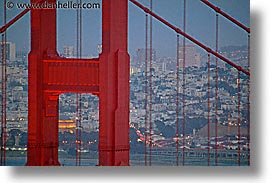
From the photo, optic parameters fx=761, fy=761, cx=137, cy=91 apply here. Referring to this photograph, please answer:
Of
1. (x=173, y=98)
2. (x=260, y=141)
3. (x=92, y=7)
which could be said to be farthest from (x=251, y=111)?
(x=92, y=7)

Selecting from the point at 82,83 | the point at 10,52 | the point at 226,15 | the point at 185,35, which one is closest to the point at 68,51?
the point at 82,83

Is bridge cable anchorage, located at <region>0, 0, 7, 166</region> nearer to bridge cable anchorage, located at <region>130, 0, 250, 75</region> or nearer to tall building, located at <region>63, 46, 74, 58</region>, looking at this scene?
tall building, located at <region>63, 46, 74, 58</region>

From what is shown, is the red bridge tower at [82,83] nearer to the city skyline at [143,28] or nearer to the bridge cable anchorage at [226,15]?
the city skyline at [143,28]

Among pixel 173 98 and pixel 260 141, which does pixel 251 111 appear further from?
pixel 173 98

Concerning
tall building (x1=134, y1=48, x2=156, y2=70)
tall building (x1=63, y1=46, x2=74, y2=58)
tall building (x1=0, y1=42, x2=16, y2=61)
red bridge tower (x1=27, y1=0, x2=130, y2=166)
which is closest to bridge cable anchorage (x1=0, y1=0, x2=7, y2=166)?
tall building (x1=0, y1=42, x2=16, y2=61)

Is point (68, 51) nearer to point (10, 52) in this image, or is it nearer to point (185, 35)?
point (10, 52)

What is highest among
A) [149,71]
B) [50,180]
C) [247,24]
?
[247,24]

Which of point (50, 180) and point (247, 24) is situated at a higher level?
point (247, 24)
